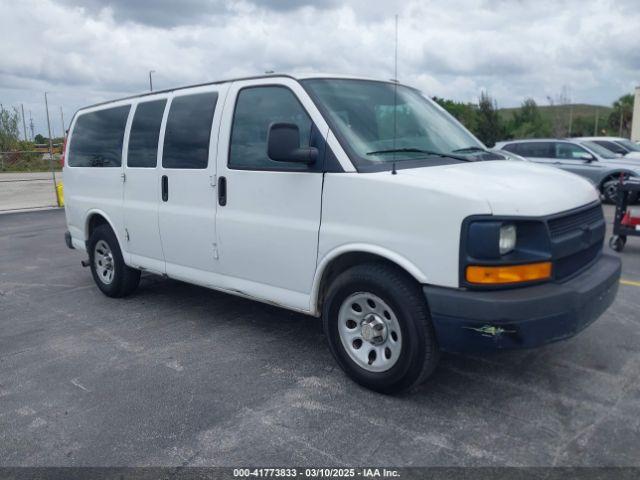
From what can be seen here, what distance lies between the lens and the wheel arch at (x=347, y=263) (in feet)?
11.4

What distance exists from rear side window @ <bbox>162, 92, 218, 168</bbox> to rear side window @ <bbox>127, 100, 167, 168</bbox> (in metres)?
0.19

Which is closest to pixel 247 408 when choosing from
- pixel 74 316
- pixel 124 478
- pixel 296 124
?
pixel 124 478

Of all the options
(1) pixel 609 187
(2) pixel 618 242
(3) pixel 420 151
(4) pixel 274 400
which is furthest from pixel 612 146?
(4) pixel 274 400

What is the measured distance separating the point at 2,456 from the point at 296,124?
2.69 meters

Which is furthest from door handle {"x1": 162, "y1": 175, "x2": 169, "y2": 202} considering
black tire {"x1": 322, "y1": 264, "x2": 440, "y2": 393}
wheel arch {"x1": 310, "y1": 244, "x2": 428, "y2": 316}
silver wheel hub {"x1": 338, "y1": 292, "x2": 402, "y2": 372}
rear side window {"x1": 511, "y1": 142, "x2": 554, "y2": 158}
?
Answer: rear side window {"x1": 511, "y1": 142, "x2": 554, "y2": 158}

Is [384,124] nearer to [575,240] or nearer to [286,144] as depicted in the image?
[286,144]

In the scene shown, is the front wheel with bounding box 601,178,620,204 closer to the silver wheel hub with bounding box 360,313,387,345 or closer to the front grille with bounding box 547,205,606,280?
the front grille with bounding box 547,205,606,280

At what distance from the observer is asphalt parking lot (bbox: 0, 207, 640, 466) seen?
10.3 ft

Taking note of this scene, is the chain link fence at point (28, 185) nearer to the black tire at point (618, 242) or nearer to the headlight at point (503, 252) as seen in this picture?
the black tire at point (618, 242)

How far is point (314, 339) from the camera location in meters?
4.88

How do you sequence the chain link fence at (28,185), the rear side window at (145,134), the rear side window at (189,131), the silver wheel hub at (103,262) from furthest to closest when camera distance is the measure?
the chain link fence at (28,185)
the silver wheel hub at (103,262)
the rear side window at (145,134)
the rear side window at (189,131)

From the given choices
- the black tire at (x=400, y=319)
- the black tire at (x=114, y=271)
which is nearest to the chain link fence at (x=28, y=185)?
the black tire at (x=114, y=271)

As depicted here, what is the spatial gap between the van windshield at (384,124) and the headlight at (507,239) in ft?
3.00

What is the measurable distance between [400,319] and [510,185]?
103cm
